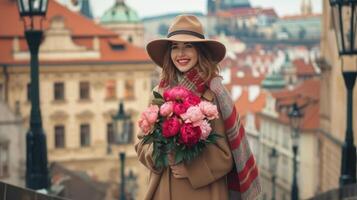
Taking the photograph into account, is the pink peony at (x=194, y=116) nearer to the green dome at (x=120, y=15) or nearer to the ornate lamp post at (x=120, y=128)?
the ornate lamp post at (x=120, y=128)

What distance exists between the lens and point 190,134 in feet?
18.8

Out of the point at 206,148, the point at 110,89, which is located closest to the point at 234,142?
the point at 206,148

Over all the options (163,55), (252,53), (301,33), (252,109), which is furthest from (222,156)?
(301,33)

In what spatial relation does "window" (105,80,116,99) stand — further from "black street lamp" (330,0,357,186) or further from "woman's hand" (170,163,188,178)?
"woman's hand" (170,163,188,178)

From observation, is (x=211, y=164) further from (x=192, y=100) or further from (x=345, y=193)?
(x=345, y=193)

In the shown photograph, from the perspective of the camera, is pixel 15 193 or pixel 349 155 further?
pixel 349 155

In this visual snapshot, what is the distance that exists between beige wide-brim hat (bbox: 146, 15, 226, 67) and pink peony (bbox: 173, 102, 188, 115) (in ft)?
1.08

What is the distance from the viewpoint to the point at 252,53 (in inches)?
6516

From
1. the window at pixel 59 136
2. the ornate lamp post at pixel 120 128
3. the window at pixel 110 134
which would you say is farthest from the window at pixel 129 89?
the ornate lamp post at pixel 120 128

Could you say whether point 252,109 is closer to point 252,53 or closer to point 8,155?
point 8,155

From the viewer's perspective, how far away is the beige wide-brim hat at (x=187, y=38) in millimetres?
5934

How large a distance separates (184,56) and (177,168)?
59 centimetres

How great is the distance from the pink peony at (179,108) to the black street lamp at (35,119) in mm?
4798

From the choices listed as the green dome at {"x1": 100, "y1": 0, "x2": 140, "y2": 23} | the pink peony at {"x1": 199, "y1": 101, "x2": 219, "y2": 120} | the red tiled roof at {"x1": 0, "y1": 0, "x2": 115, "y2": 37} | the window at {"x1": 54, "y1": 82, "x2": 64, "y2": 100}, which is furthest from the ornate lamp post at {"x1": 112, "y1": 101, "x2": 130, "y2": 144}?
the green dome at {"x1": 100, "y1": 0, "x2": 140, "y2": 23}
